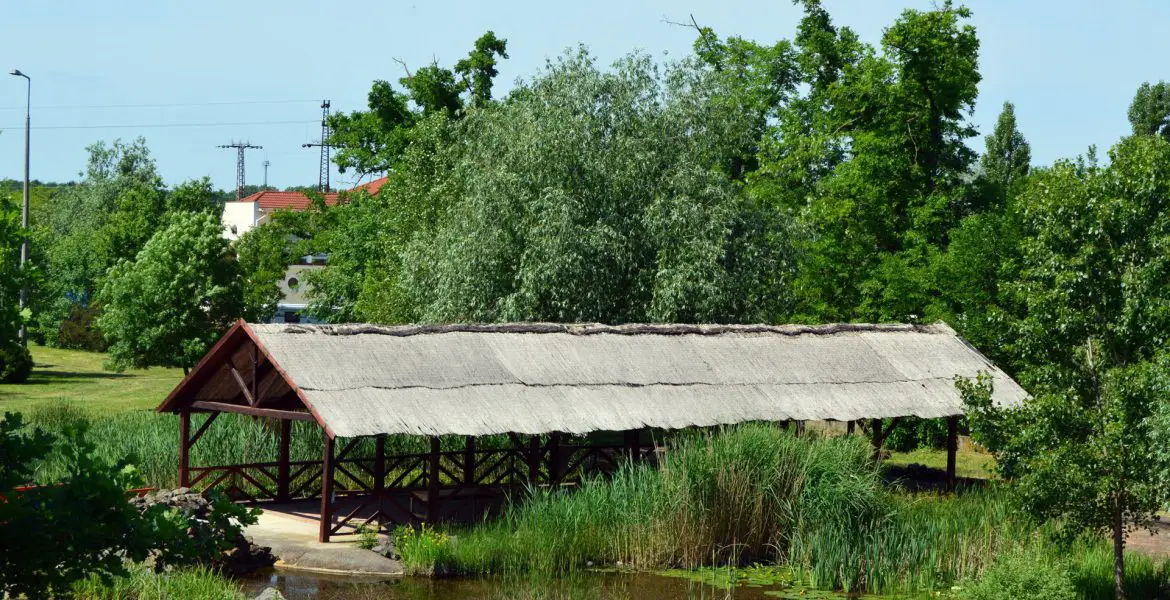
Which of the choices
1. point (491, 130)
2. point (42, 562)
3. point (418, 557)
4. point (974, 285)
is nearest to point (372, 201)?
point (491, 130)

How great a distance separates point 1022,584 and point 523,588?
19.0 feet

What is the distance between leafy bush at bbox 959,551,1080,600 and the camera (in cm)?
1352

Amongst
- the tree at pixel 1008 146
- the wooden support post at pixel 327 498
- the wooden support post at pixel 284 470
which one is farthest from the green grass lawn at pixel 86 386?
the tree at pixel 1008 146

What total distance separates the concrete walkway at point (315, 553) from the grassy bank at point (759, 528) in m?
0.41

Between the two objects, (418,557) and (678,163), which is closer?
(418,557)

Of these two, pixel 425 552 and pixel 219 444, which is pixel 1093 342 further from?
pixel 219 444

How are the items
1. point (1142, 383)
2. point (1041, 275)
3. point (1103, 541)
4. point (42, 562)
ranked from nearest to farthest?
point (42, 562) < point (1142, 383) < point (1041, 275) < point (1103, 541)

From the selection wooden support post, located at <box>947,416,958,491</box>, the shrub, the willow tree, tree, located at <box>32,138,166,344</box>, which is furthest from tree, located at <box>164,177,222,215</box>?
wooden support post, located at <box>947,416,958,491</box>

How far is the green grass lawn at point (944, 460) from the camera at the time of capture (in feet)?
96.1

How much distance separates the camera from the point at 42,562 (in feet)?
21.8

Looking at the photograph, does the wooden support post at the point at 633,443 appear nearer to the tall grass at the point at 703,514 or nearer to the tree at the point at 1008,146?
the tall grass at the point at 703,514

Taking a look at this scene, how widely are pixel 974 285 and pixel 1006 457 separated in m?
18.1

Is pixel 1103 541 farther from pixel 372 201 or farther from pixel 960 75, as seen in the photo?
pixel 372 201

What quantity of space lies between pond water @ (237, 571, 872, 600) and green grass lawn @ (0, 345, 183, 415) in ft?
68.5
